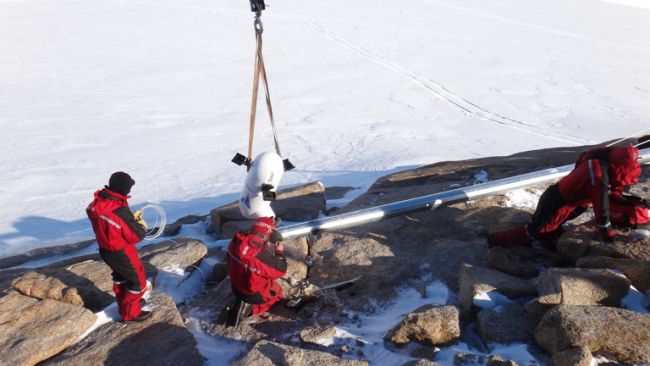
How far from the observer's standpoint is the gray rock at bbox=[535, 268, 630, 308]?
3.55 metres

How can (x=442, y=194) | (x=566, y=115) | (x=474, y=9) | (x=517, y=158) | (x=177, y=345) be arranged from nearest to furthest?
(x=177, y=345), (x=442, y=194), (x=517, y=158), (x=566, y=115), (x=474, y=9)

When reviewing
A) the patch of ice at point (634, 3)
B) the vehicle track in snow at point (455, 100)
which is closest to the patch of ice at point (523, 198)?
the vehicle track in snow at point (455, 100)

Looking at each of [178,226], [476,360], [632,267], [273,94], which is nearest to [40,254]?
[178,226]

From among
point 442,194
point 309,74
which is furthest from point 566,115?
point 442,194

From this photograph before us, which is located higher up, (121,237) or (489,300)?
(121,237)

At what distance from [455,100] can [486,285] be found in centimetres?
1420

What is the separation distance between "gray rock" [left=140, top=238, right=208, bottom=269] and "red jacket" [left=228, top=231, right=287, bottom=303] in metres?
1.02

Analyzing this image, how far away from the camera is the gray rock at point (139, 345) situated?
356 cm

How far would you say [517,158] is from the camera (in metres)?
7.57

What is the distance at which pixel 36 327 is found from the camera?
3729 mm

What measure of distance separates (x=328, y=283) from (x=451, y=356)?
1417 millimetres

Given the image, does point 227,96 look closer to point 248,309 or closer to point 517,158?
point 517,158

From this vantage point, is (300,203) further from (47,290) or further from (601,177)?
(601,177)

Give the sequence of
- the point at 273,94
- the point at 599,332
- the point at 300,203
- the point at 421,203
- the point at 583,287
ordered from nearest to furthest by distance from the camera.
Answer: the point at 599,332 → the point at 583,287 → the point at 421,203 → the point at 300,203 → the point at 273,94
